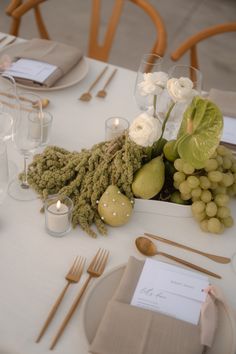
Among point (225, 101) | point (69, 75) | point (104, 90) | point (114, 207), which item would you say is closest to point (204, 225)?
point (114, 207)

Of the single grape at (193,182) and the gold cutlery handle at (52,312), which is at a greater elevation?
the single grape at (193,182)

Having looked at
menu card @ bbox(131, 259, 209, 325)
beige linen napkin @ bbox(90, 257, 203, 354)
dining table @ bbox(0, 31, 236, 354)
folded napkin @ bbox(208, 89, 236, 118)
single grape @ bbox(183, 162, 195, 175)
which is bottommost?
dining table @ bbox(0, 31, 236, 354)

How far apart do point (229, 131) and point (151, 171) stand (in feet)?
1.49

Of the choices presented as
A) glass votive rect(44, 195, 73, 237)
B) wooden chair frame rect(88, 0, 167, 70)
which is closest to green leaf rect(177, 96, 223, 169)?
glass votive rect(44, 195, 73, 237)

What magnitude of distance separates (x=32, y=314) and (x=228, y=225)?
22.6 inches

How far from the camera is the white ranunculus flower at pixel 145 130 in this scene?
1110 millimetres

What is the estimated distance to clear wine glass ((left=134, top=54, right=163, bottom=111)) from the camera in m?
1.47

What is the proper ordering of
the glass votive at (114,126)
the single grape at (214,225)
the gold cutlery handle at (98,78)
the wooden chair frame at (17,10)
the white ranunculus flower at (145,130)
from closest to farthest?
the white ranunculus flower at (145,130) < the single grape at (214,225) < the glass votive at (114,126) < the gold cutlery handle at (98,78) < the wooden chair frame at (17,10)

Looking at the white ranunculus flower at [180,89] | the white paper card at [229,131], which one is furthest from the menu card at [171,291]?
the white paper card at [229,131]

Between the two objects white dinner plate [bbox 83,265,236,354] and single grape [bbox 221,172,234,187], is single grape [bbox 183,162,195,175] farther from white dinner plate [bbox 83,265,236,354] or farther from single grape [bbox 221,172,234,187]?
white dinner plate [bbox 83,265,236,354]

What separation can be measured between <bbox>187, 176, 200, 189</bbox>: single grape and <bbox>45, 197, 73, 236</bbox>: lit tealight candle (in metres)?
0.32

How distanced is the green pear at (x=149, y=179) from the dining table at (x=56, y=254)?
0.05 m

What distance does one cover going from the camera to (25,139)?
1.25 metres

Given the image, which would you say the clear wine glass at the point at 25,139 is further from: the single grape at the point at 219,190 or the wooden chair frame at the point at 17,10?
the wooden chair frame at the point at 17,10
